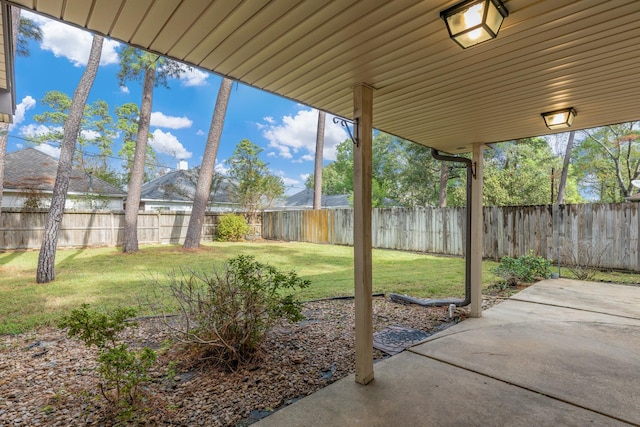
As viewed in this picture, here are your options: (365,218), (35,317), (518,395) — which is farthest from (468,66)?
(35,317)

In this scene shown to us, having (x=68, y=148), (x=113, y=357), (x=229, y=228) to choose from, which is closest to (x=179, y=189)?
(x=229, y=228)

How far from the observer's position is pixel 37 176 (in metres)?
12.4

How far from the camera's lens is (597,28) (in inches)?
61.3

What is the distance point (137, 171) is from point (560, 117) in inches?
413

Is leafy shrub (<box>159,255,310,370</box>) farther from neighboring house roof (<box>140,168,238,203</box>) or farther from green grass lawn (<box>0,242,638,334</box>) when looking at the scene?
neighboring house roof (<box>140,168,238,203</box>)

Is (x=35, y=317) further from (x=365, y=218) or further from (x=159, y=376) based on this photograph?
(x=365, y=218)

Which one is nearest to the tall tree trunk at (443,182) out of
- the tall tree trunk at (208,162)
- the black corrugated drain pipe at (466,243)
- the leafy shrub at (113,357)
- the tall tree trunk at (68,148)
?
the tall tree trunk at (208,162)

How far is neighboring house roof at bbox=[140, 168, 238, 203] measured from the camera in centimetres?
1833

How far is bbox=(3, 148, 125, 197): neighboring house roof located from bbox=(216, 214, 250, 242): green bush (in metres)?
5.73

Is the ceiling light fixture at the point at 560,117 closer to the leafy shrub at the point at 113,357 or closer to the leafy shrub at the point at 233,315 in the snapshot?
the leafy shrub at the point at 233,315

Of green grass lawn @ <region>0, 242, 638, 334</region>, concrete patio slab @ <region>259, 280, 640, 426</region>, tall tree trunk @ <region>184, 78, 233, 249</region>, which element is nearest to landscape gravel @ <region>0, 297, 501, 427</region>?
concrete patio slab @ <region>259, 280, 640, 426</region>

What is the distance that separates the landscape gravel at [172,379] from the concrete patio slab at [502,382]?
243mm

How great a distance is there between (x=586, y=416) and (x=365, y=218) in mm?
1692

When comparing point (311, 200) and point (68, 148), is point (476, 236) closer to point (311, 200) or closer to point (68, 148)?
point (68, 148)
